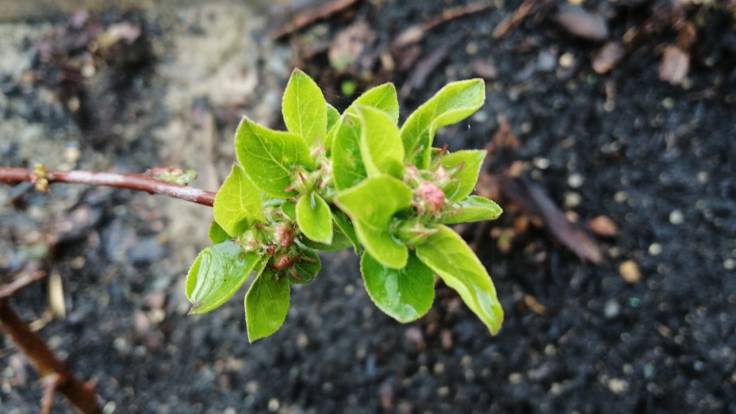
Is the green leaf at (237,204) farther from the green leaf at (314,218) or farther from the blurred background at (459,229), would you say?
the blurred background at (459,229)

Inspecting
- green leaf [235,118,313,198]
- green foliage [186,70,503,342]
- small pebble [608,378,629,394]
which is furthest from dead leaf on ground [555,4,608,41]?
green leaf [235,118,313,198]

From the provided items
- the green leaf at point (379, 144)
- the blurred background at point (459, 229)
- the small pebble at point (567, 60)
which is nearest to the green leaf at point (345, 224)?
the green leaf at point (379, 144)

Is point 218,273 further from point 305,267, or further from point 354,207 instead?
point 354,207

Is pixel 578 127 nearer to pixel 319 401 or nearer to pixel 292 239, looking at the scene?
pixel 319 401

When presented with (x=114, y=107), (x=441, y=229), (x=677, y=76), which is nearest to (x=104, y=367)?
(x=114, y=107)

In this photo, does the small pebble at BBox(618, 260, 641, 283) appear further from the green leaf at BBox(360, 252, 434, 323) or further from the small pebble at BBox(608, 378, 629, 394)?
the green leaf at BBox(360, 252, 434, 323)

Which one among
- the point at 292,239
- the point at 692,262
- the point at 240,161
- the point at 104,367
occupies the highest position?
the point at 240,161
